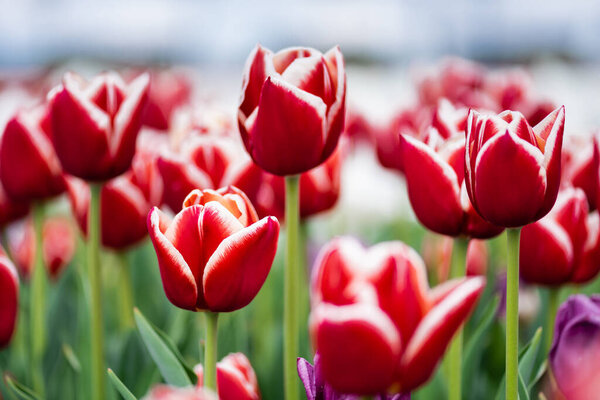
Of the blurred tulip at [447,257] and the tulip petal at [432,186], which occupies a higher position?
the tulip petal at [432,186]

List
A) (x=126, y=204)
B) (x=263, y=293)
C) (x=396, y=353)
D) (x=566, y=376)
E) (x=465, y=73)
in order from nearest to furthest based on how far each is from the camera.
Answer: (x=396, y=353), (x=566, y=376), (x=126, y=204), (x=263, y=293), (x=465, y=73)

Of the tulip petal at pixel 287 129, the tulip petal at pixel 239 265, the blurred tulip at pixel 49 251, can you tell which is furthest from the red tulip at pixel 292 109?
the blurred tulip at pixel 49 251

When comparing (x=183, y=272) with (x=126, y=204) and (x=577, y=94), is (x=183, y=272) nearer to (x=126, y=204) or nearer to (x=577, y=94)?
(x=126, y=204)

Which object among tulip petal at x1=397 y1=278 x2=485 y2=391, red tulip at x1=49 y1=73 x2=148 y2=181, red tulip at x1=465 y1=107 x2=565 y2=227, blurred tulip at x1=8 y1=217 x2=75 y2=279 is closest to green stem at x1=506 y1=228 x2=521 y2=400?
red tulip at x1=465 y1=107 x2=565 y2=227

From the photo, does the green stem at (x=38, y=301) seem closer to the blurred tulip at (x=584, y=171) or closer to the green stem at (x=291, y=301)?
the green stem at (x=291, y=301)

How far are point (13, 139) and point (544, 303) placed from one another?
2.26ft

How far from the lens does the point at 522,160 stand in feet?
1.51

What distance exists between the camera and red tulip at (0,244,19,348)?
2.04 ft

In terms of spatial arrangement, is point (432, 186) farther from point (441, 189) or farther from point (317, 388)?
point (317, 388)

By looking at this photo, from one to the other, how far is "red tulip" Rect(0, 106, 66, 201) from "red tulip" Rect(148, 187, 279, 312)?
1.29 feet

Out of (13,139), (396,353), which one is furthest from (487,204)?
(13,139)

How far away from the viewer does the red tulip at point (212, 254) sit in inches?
18.6

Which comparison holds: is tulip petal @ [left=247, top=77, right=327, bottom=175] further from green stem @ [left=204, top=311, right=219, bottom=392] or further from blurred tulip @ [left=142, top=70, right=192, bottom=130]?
blurred tulip @ [left=142, top=70, right=192, bottom=130]

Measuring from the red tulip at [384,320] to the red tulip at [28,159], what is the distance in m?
0.54
